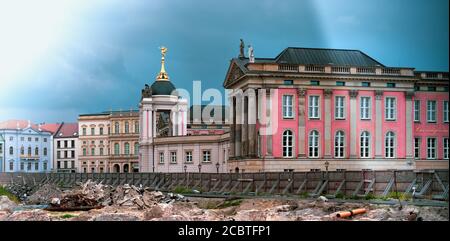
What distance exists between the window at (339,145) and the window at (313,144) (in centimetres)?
265

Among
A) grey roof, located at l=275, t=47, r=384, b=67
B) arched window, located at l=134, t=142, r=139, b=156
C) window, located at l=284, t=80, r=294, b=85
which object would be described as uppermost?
window, located at l=284, t=80, r=294, b=85

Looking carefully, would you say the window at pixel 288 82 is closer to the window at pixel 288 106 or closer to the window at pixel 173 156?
the window at pixel 288 106

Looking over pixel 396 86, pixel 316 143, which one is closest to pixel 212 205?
pixel 396 86

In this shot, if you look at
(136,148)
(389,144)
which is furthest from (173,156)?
(389,144)

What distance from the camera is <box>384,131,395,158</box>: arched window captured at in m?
24.0

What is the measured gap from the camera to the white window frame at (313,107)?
96.3 feet

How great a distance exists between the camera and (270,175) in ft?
72.4

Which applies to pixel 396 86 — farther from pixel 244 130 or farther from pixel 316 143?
pixel 244 130

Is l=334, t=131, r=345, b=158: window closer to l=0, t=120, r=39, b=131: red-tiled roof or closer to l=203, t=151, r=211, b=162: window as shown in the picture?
l=203, t=151, r=211, b=162: window

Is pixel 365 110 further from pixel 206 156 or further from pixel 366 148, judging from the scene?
pixel 206 156

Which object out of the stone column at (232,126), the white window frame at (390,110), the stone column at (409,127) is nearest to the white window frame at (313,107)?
the stone column at (232,126)

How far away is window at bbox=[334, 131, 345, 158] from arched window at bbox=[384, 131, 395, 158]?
1.95 metres

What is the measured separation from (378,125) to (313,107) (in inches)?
256

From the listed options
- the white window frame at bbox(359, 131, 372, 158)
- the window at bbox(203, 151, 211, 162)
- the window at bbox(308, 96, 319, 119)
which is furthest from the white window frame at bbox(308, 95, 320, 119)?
the window at bbox(203, 151, 211, 162)
